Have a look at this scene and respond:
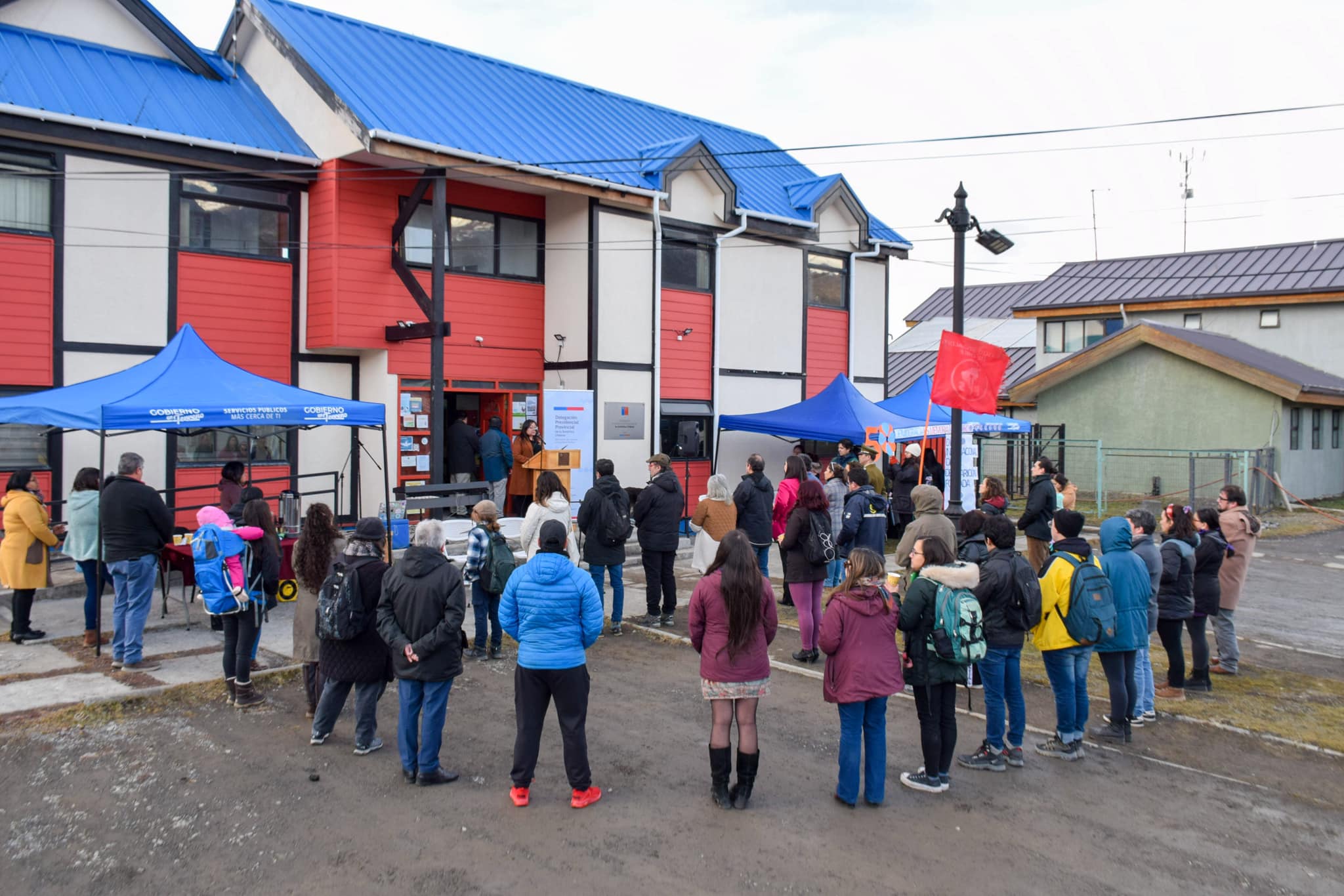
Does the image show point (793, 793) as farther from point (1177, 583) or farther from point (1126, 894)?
point (1177, 583)

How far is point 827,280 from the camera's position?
21156mm

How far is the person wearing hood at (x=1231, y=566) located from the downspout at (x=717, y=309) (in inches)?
419

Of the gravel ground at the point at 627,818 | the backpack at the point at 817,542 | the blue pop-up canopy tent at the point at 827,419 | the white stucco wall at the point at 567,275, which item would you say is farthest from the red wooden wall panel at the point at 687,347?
the gravel ground at the point at 627,818

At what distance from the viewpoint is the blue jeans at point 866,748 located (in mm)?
5660

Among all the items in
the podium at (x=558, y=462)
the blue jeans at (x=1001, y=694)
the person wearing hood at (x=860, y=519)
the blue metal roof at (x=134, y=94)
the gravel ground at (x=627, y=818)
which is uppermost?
the blue metal roof at (x=134, y=94)

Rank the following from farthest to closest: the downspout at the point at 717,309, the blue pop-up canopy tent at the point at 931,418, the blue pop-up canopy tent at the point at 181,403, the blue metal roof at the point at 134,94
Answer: the downspout at the point at 717,309, the blue pop-up canopy tent at the point at 931,418, the blue metal roof at the point at 134,94, the blue pop-up canopy tent at the point at 181,403

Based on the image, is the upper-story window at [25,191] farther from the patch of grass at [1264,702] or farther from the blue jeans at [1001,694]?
the patch of grass at [1264,702]

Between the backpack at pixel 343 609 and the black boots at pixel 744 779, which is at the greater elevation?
the backpack at pixel 343 609

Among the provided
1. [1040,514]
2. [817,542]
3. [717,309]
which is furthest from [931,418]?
[817,542]

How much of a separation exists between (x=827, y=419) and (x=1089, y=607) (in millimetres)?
11159

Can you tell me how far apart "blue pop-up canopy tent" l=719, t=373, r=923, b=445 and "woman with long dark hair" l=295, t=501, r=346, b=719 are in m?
11.4

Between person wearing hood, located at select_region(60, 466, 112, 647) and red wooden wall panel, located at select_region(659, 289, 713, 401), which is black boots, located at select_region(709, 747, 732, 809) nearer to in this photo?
person wearing hood, located at select_region(60, 466, 112, 647)

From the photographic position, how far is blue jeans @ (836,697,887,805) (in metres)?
5.66

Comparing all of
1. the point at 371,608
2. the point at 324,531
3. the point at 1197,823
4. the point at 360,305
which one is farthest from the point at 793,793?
the point at 360,305
